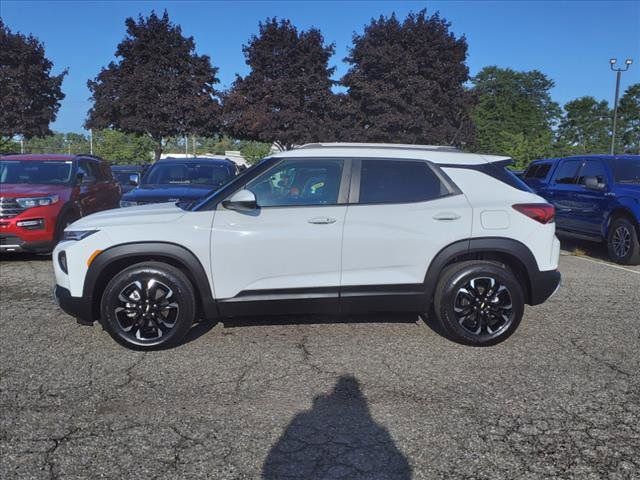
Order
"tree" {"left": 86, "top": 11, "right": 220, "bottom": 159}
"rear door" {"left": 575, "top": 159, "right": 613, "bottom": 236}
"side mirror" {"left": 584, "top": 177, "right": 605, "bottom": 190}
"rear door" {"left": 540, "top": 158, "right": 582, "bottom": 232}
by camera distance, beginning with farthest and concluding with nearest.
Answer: "tree" {"left": 86, "top": 11, "right": 220, "bottom": 159}
"rear door" {"left": 540, "top": 158, "right": 582, "bottom": 232}
"rear door" {"left": 575, "top": 159, "right": 613, "bottom": 236}
"side mirror" {"left": 584, "top": 177, "right": 605, "bottom": 190}

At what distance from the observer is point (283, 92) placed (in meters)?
31.2

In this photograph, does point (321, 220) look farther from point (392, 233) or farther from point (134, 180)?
point (134, 180)

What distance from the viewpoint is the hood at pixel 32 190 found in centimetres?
852

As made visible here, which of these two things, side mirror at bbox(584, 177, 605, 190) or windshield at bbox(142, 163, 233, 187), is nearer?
side mirror at bbox(584, 177, 605, 190)

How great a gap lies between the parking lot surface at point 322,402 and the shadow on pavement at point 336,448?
0.01 m

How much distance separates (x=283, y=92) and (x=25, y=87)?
1371 cm

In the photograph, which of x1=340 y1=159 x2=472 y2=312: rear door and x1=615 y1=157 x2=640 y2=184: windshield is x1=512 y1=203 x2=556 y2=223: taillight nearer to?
x1=340 y1=159 x2=472 y2=312: rear door

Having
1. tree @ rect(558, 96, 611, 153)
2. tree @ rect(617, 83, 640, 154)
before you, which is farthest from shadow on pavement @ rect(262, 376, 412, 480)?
tree @ rect(617, 83, 640, 154)

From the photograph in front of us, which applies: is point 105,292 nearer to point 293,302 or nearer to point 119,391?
point 119,391

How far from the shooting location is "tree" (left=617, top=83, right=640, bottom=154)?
5831 cm

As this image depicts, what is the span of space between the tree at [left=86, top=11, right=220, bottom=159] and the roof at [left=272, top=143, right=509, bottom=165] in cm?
2464

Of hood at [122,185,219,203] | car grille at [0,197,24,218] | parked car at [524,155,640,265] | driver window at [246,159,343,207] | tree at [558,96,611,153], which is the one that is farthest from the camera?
tree at [558,96,611,153]

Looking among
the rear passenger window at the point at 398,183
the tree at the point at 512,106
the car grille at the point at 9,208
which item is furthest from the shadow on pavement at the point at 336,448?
the tree at the point at 512,106

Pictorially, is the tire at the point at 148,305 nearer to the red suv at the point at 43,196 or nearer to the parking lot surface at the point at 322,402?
the parking lot surface at the point at 322,402
